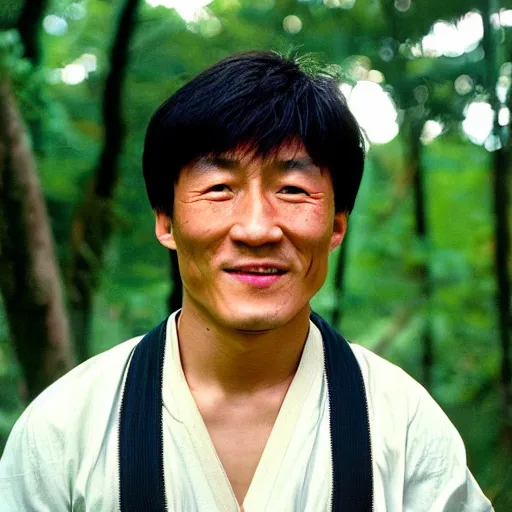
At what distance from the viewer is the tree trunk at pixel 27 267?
3773mm

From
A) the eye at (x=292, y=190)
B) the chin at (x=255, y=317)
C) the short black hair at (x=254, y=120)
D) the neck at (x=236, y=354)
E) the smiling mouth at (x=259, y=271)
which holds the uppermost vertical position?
the short black hair at (x=254, y=120)

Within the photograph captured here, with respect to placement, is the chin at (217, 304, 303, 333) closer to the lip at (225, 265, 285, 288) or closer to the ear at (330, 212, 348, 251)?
the lip at (225, 265, 285, 288)

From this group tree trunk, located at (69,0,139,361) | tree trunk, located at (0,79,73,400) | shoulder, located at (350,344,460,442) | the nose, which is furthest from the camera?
tree trunk, located at (69,0,139,361)

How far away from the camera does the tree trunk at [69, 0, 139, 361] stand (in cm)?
450

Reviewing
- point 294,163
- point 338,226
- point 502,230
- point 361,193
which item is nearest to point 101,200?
point 361,193

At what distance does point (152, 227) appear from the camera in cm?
453

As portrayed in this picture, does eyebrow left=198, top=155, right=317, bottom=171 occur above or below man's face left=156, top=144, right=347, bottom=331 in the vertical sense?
above

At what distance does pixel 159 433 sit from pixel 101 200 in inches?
124

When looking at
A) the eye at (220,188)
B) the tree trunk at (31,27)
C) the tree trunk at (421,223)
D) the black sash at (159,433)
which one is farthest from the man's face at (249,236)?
the tree trunk at (421,223)

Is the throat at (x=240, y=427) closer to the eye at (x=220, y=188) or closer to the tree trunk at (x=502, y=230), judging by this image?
the eye at (x=220, y=188)

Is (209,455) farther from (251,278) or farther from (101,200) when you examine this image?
(101,200)

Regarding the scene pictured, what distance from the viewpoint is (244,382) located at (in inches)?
69.6

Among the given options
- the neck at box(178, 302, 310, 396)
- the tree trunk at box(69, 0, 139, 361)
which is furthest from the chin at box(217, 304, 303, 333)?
the tree trunk at box(69, 0, 139, 361)

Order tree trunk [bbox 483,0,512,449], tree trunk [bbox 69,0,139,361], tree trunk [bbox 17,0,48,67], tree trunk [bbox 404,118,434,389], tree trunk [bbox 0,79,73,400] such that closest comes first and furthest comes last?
tree trunk [bbox 0,79,73,400], tree trunk [bbox 17,0,48,67], tree trunk [bbox 69,0,139,361], tree trunk [bbox 483,0,512,449], tree trunk [bbox 404,118,434,389]
